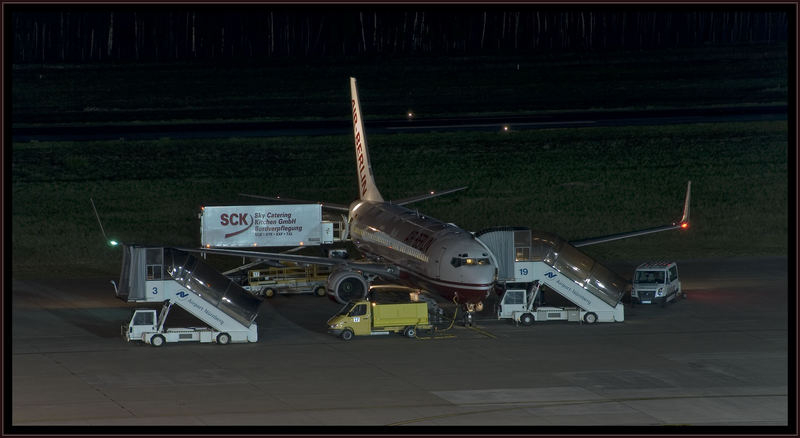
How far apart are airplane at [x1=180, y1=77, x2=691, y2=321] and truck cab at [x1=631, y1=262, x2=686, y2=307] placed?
12.8 ft

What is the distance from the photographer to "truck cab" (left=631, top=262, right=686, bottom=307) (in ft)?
181

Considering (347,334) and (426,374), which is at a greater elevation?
(347,334)

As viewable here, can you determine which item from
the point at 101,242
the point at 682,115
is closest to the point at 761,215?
the point at 682,115

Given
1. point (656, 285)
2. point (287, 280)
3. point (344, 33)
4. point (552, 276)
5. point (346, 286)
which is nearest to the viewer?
point (552, 276)

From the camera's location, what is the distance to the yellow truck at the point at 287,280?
58656 mm

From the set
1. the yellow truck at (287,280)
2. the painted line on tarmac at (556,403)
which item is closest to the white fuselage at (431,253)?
the yellow truck at (287,280)

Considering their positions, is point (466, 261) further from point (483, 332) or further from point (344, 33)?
point (344, 33)

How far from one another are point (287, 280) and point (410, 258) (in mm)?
8194

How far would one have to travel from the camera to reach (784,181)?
91125mm

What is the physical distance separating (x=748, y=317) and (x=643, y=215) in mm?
32381

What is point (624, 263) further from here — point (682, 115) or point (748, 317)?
point (682, 115)

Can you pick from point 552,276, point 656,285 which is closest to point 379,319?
point 552,276

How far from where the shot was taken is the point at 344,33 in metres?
159

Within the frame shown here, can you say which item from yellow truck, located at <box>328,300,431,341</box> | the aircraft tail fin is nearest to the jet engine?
yellow truck, located at <box>328,300,431,341</box>
